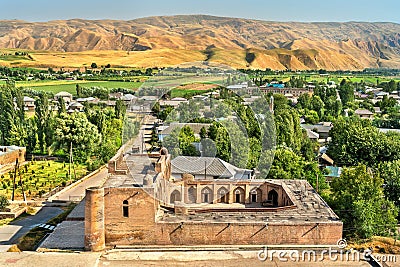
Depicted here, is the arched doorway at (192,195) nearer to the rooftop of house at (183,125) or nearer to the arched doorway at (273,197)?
the arched doorway at (273,197)

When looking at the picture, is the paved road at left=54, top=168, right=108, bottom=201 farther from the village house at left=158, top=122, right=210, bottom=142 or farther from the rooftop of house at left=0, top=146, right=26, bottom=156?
the rooftop of house at left=0, top=146, right=26, bottom=156

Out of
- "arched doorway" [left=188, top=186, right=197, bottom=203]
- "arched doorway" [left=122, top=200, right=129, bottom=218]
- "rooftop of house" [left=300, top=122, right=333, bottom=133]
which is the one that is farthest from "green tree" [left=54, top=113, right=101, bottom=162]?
"rooftop of house" [left=300, top=122, right=333, bottom=133]

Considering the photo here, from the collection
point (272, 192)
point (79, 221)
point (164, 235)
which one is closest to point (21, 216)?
point (79, 221)

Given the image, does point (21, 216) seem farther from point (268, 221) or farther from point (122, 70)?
point (122, 70)

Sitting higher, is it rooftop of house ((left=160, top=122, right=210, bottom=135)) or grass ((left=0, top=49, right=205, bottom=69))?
grass ((left=0, top=49, right=205, bottom=69))

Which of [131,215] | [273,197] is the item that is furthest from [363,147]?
[131,215]
